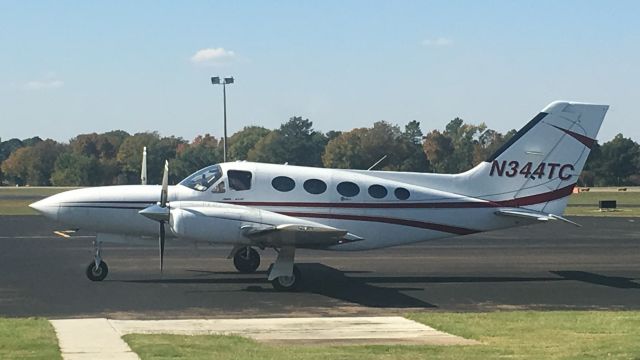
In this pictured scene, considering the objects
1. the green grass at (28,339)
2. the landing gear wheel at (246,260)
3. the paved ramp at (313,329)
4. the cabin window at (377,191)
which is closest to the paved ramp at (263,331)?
Result: the paved ramp at (313,329)

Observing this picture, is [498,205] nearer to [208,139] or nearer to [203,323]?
[203,323]

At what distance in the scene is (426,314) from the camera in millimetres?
17312

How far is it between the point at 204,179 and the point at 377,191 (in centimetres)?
432

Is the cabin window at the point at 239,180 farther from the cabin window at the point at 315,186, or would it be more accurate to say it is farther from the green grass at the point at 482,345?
the green grass at the point at 482,345

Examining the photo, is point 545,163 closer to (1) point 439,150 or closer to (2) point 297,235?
(2) point 297,235

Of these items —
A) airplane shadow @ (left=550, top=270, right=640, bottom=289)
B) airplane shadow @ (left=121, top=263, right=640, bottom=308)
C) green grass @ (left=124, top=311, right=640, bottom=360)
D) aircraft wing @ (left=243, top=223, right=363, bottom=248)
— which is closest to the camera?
green grass @ (left=124, top=311, right=640, bottom=360)

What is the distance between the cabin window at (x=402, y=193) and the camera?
23828 millimetres

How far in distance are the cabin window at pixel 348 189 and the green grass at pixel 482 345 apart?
7520mm

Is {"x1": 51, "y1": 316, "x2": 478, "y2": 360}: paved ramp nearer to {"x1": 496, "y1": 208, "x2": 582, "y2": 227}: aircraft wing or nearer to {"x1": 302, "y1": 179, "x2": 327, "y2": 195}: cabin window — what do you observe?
{"x1": 302, "y1": 179, "x2": 327, "y2": 195}: cabin window

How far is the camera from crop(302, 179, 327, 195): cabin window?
23.4 m

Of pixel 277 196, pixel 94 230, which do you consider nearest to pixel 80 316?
pixel 94 230

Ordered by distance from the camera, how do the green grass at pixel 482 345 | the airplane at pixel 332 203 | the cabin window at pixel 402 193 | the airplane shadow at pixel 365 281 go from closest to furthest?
the green grass at pixel 482 345 → the airplane shadow at pixel 365 281 → the airplane at pixel 332 203 → the cabin window at pixel 402 193

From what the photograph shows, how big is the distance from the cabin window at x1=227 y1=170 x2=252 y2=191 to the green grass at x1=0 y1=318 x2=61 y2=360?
751 centimetres

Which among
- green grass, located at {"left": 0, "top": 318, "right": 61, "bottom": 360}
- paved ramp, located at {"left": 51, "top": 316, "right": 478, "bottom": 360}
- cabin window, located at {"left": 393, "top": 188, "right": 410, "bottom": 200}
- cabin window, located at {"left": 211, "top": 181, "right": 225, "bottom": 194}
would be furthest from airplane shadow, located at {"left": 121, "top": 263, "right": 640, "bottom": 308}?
green grass, located at {"left": 0, "top": 318, "right": 61, "bottom": 360}
